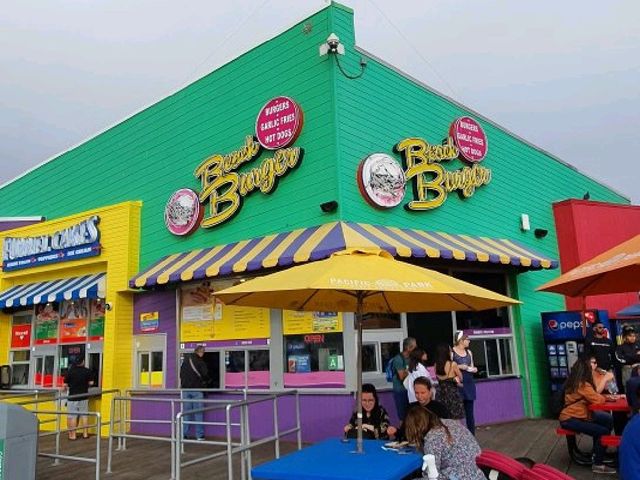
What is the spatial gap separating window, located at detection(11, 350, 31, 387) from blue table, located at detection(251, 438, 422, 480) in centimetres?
1152

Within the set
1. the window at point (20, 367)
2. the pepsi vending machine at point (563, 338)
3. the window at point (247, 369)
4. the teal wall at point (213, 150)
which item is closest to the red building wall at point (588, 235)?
the pepsi vending machine at point (563, 338)

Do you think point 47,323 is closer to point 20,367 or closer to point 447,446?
point 20,367

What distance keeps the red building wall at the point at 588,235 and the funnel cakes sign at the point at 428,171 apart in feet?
Result: 9.11

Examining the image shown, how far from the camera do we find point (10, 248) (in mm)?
14375

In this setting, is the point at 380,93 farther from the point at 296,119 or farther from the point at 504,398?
the point at 504,398

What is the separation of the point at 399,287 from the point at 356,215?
4.69 metres

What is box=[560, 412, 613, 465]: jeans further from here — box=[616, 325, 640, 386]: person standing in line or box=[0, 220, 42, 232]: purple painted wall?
box=[0, 220, 42, 232]: purple painted wall

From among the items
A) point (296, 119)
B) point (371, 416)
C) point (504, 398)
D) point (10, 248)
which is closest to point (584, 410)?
point (371, 416)

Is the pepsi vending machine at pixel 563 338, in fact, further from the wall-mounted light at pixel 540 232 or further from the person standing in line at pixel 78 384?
the person standing in line at pixel 78 384

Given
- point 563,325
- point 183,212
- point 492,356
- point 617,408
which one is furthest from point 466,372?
point 183,212

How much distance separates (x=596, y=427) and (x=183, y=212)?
791 cm

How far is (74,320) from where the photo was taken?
13.0 m

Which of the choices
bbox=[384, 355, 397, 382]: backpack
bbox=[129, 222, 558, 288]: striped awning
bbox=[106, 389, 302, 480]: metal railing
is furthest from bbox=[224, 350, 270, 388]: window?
bbox=[384, 355, 397, 382]: backpack

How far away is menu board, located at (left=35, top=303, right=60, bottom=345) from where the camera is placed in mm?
13453
